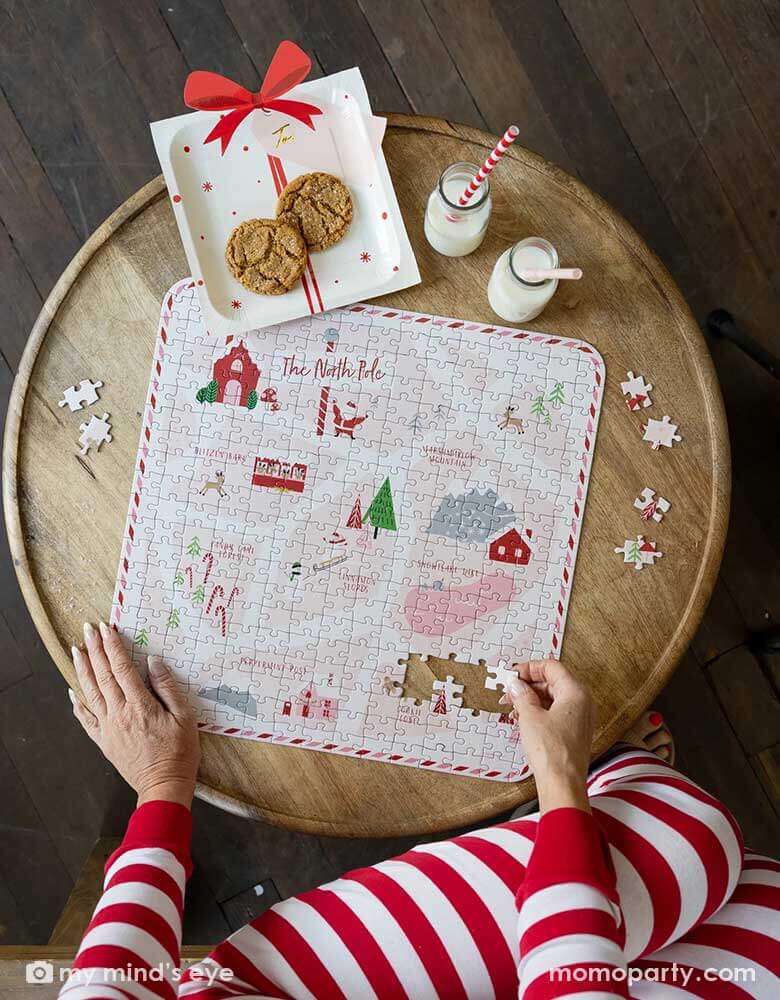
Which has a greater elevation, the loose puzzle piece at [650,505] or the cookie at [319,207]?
the cookie at [319,207]

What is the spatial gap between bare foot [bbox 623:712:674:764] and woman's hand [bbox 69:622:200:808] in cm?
90

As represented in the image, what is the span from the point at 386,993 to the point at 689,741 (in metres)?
1.06

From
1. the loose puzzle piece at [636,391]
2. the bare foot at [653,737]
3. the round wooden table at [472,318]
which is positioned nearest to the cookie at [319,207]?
the round wooden table at [472,318]

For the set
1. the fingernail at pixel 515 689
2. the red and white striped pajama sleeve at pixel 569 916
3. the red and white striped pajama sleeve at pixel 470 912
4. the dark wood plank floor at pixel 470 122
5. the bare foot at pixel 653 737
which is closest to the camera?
the red and white striped pajama sleeve at pixel 569 916

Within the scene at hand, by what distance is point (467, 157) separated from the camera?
124 cm

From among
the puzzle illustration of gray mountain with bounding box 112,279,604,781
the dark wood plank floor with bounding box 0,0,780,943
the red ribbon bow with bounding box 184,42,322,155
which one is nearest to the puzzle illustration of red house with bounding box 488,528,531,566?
the puzzle illustration of gray mountain with bounding box 112,279,604,781

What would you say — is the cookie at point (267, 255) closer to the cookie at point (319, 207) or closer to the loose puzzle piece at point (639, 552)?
the cookie at point (319, 207)

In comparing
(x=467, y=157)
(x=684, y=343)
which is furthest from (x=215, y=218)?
(x=684, y=343)

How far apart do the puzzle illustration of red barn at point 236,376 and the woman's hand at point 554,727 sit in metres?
0.60

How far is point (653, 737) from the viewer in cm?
162

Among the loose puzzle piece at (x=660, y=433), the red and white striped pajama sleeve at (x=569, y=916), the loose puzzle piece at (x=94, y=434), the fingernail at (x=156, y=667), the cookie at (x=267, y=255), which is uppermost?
the cookie at (x=267, y=255)

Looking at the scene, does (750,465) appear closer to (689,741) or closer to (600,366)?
(689,741)

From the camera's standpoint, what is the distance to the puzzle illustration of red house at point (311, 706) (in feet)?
3.90

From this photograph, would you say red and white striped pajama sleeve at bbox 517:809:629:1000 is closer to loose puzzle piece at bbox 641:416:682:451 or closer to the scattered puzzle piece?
the scattered puzzle piece
